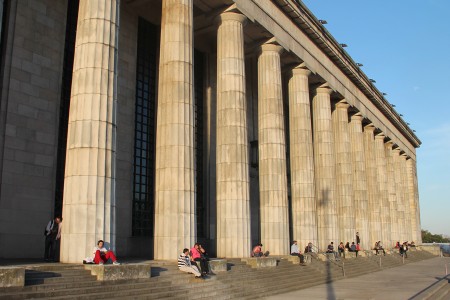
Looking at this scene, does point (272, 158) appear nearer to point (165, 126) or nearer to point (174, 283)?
point (165, 126)

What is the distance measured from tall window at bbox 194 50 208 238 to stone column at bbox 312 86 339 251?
32.7 feet

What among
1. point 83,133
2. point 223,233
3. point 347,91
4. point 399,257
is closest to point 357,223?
point 399,257

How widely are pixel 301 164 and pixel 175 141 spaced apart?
14.5 meters

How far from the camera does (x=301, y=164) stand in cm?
3378

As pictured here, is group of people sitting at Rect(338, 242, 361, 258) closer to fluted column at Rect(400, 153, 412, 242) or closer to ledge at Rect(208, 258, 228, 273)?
ledge at Rect(208, 258, 228, 273)

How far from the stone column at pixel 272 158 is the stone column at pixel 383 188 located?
25260mm

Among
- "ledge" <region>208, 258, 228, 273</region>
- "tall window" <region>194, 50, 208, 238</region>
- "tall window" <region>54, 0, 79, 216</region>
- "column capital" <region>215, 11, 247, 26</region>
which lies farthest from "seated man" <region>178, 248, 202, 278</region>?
"column capital" <region>215, 11, 247, 26</region>

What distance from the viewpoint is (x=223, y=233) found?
82.1ft

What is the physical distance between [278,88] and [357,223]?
19.3 meters

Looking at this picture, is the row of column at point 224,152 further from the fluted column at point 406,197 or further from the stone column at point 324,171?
the fluted column at point 406,197

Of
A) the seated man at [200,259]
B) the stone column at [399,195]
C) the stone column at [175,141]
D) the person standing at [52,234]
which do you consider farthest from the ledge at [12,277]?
the stone column at [399,195]

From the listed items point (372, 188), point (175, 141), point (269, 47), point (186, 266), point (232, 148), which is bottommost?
point (186, 266)

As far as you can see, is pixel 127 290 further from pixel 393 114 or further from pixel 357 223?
pixel 393 114

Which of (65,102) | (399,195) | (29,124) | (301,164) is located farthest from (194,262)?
(399,195)
